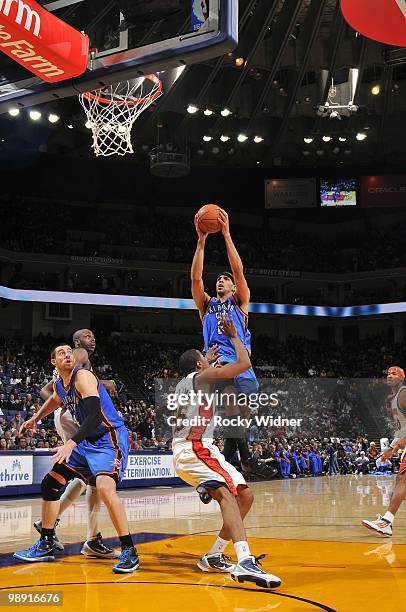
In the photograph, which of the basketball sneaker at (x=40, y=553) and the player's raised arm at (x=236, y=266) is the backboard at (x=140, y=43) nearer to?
the player's raised arm at (x=236, y=266)

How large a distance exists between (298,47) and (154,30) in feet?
52.8

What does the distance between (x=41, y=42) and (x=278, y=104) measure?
817 inches

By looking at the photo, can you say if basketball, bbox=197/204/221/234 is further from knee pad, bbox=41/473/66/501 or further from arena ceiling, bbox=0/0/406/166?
arena ceiling, bbox=0/0/406/166

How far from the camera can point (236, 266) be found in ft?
20.3

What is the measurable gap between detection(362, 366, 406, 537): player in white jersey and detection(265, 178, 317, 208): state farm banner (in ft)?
87.5

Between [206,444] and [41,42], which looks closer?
[206,444]

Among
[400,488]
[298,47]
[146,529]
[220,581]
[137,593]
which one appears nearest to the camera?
[137,593]

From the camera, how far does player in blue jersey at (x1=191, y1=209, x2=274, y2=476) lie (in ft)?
20.2

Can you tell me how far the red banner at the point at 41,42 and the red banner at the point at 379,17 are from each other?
2655 millimetres

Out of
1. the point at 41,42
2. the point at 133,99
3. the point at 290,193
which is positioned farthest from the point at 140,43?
the point at 290,193

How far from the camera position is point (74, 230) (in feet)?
107

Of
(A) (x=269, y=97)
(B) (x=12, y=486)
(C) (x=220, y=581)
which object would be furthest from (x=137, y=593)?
(A) (x=269, y=97)

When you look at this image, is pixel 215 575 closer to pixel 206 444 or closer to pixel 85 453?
pixel 206 444

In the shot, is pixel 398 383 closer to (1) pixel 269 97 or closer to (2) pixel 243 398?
(2) pixel 243 398
